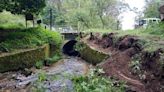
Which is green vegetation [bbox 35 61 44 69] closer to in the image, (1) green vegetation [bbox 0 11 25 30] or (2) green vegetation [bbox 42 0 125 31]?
(1) green vegetation [bbox 0 11 25 30]

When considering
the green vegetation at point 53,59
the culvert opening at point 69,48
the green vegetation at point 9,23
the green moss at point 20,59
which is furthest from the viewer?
the culvert opening at point 69,48

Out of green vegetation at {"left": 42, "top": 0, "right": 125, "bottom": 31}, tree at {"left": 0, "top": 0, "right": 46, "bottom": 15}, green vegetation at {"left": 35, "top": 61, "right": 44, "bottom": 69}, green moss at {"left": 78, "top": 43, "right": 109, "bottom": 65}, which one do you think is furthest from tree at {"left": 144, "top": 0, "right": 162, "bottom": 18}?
green vegetation at {"left": 35, "top": 61, "right": 44, "bottom": 69}

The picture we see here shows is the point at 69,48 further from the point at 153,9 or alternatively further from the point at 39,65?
the point at 153,9

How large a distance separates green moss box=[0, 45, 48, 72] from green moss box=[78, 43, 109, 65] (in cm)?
315

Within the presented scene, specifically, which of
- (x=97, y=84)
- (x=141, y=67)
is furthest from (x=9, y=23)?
(x=97, y=84)

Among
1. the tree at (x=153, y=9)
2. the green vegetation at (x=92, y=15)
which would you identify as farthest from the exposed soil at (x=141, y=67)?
the green vegetation at (x=92, y=15)

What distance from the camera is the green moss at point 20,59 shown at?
52.6ft

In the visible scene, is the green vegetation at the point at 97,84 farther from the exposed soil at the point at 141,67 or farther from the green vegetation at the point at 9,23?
the green vegetation at the point at 9,23

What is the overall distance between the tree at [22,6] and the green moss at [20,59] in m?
2.76

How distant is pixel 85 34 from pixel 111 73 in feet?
55.3

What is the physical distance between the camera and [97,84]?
1044cm

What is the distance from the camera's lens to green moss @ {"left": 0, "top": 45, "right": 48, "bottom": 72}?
16031 mm

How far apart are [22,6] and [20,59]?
13.6 feet

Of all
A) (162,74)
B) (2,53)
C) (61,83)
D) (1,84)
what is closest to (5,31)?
(2,53)
